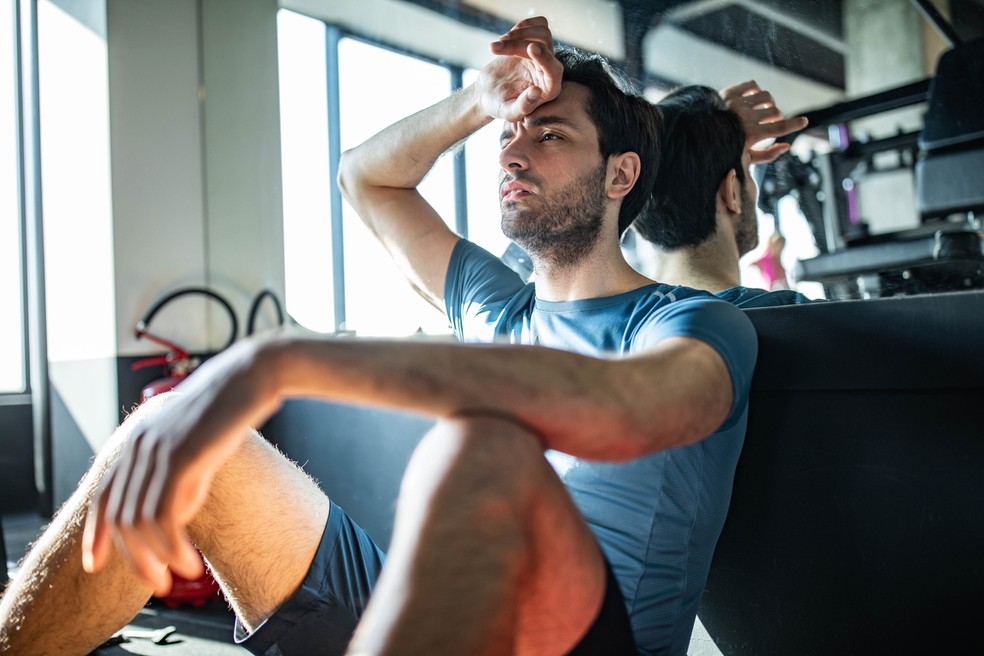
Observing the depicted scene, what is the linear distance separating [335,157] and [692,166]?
1.81m

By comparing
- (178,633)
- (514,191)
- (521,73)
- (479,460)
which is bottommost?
(178,633)

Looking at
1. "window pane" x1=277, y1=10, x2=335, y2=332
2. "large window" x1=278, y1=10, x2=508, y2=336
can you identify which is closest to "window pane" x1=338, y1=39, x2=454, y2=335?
"large window" x1=278, y1=10, x2=508, y2=336

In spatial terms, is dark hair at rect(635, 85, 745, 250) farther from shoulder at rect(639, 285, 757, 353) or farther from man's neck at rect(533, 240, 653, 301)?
shoulder at rect(639, 285, 757, 353)

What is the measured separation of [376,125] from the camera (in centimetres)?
296

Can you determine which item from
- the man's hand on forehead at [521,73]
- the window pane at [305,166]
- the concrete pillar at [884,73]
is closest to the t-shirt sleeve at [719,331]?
the man's hand on forehead at [521,73]

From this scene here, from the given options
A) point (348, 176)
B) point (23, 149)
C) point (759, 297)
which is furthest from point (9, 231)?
point (759, 297)

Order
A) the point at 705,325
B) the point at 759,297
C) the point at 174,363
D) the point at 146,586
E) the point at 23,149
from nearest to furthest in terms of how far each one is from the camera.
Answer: the point at 705,325 < the point at 146,586 < the point at 759,297 < the point at 174,363 < the point at 23,149

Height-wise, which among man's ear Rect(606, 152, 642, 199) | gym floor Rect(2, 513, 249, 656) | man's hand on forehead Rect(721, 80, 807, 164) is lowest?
gym floor Rect(2, 513, 249, 656)

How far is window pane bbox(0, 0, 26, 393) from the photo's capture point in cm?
321

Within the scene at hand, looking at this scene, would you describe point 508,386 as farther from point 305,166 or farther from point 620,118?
point 305,166

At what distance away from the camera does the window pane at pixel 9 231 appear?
321 cm

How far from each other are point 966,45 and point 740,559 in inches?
45.6

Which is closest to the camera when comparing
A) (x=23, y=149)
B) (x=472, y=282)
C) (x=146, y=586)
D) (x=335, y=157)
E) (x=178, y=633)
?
(x=146, y=586)

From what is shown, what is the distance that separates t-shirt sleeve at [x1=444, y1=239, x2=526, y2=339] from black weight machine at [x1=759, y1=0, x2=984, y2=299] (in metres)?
0.77
